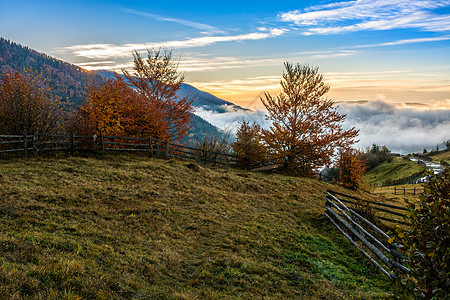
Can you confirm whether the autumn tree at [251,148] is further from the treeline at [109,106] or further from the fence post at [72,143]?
the fence post at [72,143]

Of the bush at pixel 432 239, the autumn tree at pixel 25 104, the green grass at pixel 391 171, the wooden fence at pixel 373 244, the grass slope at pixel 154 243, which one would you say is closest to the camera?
the bush at pixel 432 239

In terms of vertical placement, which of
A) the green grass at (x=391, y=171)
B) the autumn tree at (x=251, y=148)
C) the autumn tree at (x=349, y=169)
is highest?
the autumn tree at (x=251, y=148)

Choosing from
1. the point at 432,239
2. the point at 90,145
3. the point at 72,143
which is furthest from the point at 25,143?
the point at 432,239

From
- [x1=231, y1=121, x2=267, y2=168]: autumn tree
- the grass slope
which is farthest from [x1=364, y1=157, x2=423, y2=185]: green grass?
the grass slope

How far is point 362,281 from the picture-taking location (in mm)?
7543

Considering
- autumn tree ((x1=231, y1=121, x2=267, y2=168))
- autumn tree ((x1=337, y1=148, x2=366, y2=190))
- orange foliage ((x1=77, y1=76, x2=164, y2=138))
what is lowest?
autumn tree ((x1=337, y1=148, x2=366, y2=190))

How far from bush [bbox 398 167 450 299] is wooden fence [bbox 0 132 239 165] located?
19975 millimetres

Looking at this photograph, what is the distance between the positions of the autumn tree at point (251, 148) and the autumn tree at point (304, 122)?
136 cm

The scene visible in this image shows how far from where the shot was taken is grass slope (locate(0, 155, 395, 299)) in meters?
5.55

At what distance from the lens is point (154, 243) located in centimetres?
848

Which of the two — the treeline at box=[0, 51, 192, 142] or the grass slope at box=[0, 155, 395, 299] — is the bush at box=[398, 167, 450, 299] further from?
the treeline at box=[0, 51, 192, 142]

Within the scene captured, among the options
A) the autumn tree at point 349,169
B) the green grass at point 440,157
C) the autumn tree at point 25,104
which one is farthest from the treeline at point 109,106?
the green grass at point 440,157

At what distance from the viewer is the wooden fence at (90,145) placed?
57.3 ft

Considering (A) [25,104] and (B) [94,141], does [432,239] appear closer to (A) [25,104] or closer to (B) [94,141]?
(B) [94,141]
